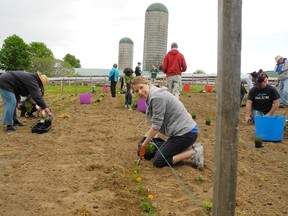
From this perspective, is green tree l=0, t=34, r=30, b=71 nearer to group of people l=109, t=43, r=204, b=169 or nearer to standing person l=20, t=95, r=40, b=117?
standing person l=20, t=95, r=40, b=117

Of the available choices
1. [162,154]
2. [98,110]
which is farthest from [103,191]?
[98,110]

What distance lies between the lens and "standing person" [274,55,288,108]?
29.4 feet

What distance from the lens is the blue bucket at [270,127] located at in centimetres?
573

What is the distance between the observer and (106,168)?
152 inches

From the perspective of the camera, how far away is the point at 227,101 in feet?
6.09

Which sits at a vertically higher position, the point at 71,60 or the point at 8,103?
the point at 71,60

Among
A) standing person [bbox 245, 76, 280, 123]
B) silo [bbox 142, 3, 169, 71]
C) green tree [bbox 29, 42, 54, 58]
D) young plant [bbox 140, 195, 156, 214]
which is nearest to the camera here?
young plant [bbox 140, 195, 156, 214]

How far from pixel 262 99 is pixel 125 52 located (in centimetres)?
5146

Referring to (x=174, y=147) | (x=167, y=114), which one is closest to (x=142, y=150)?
(x=174, y=147)

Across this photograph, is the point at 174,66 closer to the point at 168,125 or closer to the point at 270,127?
the point at 270,127

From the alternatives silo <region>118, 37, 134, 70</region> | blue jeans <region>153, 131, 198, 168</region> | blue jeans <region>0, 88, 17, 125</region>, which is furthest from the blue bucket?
silo <region>118, 37, 134, 70</region>

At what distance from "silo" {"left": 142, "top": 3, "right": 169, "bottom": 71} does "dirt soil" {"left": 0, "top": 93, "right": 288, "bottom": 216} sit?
130ft

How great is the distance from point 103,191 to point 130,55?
54688 millimetres

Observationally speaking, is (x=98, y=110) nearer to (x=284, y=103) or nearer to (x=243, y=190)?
(x=284, y=103)
